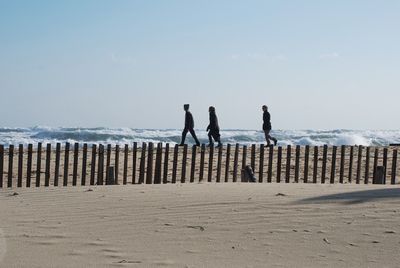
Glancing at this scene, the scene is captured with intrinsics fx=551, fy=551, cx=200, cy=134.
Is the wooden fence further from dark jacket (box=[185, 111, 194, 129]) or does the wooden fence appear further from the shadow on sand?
dark jacket (box=[185, 111, 194, 129])

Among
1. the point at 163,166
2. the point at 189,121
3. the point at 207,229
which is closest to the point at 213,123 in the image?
the point at 189,121

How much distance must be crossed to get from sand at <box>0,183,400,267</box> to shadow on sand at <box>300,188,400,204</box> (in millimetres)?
12

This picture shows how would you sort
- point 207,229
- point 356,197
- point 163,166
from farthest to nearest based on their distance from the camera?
point 163,166 → point 356,197 → point 207,229

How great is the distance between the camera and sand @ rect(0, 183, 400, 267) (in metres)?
4.79

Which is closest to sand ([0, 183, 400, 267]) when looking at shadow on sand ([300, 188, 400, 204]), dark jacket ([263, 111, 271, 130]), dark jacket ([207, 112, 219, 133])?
shadow on sand ([300, 188, 400, 204])

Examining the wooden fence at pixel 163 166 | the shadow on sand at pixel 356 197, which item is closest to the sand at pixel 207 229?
the shadow on sand at pixel 356 197

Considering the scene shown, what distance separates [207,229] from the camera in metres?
5.79

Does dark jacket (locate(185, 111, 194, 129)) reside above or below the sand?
above

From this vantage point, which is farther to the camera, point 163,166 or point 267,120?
point 267,120

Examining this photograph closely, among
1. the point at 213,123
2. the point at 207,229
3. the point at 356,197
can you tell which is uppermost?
the point at 213,123

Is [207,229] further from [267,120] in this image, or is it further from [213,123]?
[267,120]

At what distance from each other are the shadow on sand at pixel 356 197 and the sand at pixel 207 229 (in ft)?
0.04

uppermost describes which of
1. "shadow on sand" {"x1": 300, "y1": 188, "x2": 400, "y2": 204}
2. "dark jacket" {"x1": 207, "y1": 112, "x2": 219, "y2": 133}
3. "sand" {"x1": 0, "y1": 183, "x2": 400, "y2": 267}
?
"dark jacket" {"x1": 207, "y1": 112, "x2": 219, "y2": 133}

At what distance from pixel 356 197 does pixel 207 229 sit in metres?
2.32
